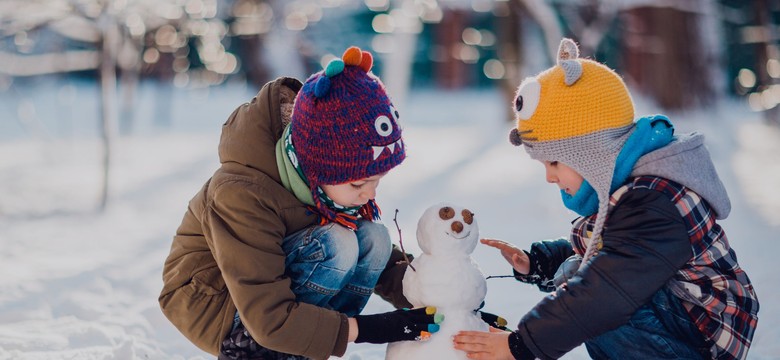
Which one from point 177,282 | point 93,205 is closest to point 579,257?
point 177,282

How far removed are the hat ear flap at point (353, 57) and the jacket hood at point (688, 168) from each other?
2.36 ft

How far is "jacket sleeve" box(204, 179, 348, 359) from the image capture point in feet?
5.60

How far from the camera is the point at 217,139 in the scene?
890cm

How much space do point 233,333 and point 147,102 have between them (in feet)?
41.3

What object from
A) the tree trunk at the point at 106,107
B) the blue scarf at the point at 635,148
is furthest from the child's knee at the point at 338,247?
the tree trunk at the point at 106,107

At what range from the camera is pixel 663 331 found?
5.91ft

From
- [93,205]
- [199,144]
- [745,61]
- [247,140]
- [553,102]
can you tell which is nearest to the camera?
[553,102]

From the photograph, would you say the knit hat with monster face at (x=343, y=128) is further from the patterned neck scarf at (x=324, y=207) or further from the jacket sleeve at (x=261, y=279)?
the jacket sleeve at (x=261, y=279)

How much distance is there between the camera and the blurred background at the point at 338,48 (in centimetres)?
602

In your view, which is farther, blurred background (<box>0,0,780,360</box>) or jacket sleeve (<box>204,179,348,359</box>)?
blurred background (<box>0,0,780,360</box>)

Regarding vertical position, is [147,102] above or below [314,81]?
below

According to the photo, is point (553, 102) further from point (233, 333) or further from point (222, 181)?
point (233, 333)

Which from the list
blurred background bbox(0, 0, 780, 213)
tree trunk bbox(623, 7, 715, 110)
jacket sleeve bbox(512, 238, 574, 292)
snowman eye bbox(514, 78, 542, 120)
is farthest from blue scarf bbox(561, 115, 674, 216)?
tree trunk bbox(623, 7, 715, 110)

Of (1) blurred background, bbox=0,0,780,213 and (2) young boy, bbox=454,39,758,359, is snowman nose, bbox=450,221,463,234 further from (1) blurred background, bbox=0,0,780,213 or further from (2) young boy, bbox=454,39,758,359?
(1) blurred background, bbox=0,0,780,213
